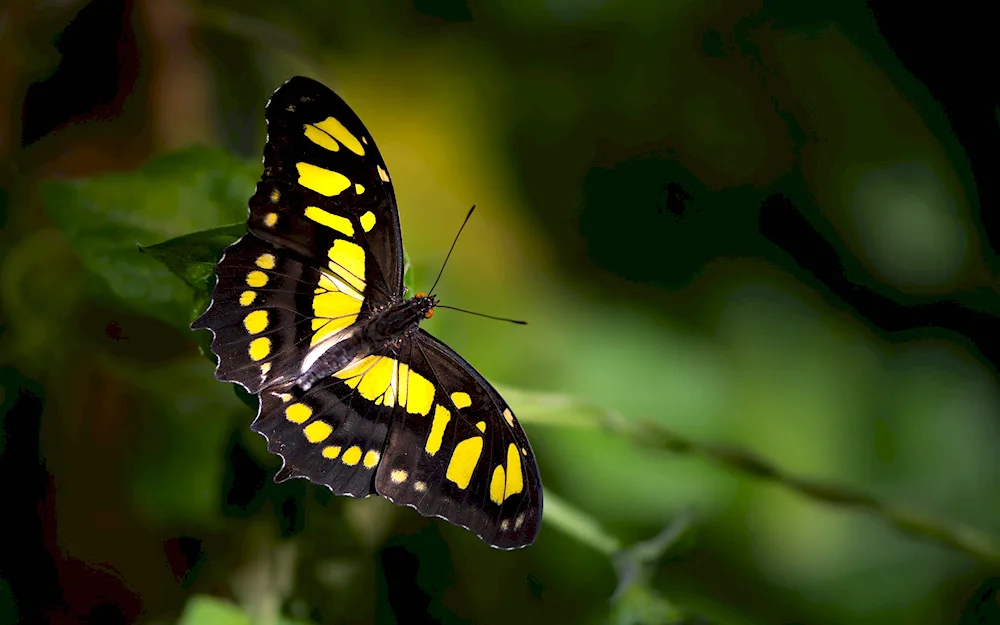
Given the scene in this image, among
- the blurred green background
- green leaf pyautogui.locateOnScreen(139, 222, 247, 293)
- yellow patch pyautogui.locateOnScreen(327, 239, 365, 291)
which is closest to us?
green leaf pyautogui.locateOnScreen(139, 222, 247, 293)

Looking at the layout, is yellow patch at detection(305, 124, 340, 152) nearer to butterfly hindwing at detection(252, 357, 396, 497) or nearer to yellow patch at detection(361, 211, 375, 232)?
yellow patch at detection(361, 211, 375, 232)

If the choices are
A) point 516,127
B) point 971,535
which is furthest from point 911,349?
point 516,127

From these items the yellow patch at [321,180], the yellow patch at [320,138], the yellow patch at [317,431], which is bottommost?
the yellow patch at [317,431]

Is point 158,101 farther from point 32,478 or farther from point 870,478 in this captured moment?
point 870,478

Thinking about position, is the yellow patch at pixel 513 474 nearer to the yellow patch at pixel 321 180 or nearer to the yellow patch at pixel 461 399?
the yellow patch at pixel 461 399

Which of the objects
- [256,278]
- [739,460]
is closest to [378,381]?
[256,278]

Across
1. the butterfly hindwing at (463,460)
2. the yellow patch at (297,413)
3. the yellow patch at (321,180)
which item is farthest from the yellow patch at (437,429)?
the yellow patch at (321,180)

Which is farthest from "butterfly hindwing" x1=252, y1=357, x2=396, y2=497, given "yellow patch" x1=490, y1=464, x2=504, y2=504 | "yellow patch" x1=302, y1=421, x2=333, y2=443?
"yellow patch" x1=490, y1=464, x2=504, y2=504
